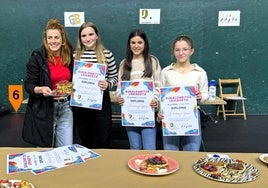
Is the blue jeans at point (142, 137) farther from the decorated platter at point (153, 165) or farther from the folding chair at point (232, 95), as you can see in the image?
the folding chair at point (232, 95)

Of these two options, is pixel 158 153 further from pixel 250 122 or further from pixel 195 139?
pixel 250 122

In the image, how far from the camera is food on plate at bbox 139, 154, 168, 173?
149cm

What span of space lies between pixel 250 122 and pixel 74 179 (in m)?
4.77

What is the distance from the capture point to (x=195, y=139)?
242 cm

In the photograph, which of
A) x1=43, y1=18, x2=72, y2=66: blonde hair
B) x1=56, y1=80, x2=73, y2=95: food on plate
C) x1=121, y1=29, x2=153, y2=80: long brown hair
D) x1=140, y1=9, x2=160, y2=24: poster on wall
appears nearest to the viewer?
x1=56, y1=80, x2=73, y2=95: food on plate

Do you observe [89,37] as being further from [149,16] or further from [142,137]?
[149,16]

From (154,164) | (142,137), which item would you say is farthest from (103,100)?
(154,164)

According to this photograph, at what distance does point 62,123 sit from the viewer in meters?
2.59

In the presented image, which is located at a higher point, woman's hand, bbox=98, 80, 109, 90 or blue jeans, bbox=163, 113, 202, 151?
woman's hand, bbox=98, 80, 109, 90

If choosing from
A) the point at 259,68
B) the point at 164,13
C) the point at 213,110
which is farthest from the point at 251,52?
the point at 164,13

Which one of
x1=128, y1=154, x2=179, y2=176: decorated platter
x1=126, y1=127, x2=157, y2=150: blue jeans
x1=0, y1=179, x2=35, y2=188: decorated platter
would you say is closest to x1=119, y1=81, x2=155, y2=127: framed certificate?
x1=126, y1=127, x2=157, y2=150: blue jeans

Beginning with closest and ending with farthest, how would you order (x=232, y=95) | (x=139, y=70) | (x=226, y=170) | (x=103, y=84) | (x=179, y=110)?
(x=226, y=170) < (x=179, y=110) < (x=103, y=84) < (x=139, y=70) < (x=232, y=95)

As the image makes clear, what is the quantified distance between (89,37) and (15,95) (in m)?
4.07

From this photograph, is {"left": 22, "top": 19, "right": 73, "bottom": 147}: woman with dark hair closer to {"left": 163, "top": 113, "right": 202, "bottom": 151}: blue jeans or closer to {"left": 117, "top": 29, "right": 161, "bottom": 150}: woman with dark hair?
{"left": 117, "top": 29, "right": 161, "bottom": 150}: woman with dark hair
